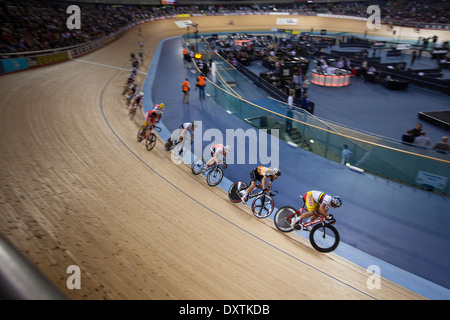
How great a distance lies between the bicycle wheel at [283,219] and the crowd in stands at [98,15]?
15.9 m

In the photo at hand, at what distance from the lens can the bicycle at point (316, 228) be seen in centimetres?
469

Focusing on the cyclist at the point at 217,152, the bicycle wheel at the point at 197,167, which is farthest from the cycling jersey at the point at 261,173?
A: the bicycle wheel at the point at 197,167

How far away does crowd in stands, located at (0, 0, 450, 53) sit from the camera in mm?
16031

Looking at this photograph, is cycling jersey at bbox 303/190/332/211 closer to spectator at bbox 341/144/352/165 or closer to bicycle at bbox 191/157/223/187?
bicycle at bbox 191/157/223/187

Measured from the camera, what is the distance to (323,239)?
16.7ft

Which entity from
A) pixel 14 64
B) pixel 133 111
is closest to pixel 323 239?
pixel 133 111

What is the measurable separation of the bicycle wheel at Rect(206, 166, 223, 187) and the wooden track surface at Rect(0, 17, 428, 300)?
212 mm

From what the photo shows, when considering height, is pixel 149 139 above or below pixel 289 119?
below

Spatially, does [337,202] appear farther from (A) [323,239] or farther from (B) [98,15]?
(B) [98,15]

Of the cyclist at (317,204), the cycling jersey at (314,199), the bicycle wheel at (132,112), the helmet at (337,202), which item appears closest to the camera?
the helmet at (337,202)

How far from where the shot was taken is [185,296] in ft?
11.2

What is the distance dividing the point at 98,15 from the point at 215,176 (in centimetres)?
2909

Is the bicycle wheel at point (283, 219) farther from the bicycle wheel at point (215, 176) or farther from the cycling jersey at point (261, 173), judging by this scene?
the bicycle wheel at point (215, 176)
